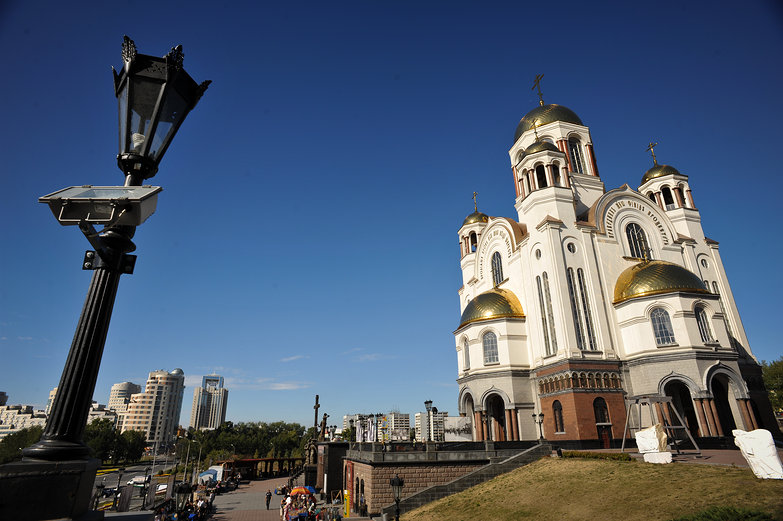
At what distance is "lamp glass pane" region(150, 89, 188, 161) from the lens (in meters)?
4.62

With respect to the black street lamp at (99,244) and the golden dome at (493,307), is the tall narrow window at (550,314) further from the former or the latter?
the black street lamp at (99,244)

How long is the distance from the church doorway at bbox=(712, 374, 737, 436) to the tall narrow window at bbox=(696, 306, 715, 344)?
2.35 metres

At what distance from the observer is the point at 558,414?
2806 centimetres

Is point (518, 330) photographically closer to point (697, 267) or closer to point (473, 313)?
point (473, 313)

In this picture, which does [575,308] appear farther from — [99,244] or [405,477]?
[99,244]

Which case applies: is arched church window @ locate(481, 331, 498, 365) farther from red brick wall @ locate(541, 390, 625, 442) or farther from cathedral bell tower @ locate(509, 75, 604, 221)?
cathedral bell tower @ locate(509, 75, 604, 221)

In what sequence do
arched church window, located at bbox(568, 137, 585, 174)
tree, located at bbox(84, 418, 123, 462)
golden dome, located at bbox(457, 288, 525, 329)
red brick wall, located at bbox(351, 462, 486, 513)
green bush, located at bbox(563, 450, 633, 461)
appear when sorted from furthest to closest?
1. tree, located at bbox(84, 418, 123, 462)
2. arched church window, located at bbox(568, 137, 585, 174)
3. golden dome, located at bbox(457, 288, 525, 329)
4. red brick wall, located at bbox(351, 462, 486, 513)
5. green bush, located at bbox(563, 450, 633, 461)

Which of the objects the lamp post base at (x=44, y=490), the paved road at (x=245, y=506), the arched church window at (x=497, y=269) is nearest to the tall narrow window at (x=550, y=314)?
the arched church window at (x=497, y=269)

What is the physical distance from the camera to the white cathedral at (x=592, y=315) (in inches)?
1057

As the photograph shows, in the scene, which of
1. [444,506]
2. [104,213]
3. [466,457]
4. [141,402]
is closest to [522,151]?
[466,457]

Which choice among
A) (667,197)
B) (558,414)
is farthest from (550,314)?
(667,197)

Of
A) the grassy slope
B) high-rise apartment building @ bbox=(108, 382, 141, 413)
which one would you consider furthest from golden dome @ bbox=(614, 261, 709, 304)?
high-rise apartment building @ bbox=(108, 382, 141, 413)

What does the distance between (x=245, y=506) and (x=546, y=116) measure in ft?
138

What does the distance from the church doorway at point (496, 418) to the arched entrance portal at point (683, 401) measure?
1117cm
